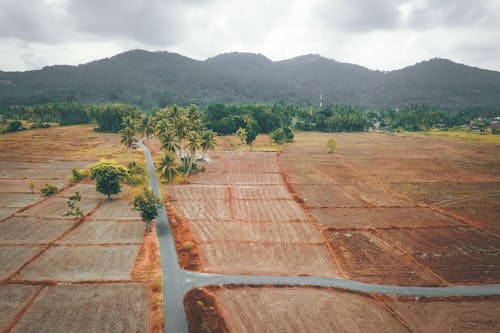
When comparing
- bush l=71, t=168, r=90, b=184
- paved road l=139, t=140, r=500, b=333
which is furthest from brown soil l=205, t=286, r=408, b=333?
bush l=71, t=168, r=90, b=184

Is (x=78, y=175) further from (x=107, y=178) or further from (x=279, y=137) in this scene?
(x=279, y=137)

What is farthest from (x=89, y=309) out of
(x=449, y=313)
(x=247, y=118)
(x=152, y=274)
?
(x=247, y=118)

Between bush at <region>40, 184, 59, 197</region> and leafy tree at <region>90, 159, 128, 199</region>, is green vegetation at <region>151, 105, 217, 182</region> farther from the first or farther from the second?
bush at <region>40, 184, 59, 197</region>

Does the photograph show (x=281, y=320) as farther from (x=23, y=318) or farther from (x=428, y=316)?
(x=23, y=318)

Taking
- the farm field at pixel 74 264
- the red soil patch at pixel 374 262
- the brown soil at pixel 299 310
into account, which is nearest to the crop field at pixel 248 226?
the red soil patch at pixel 374 262

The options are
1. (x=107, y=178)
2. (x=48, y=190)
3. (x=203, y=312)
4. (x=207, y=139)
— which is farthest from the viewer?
(x=207, y=139)

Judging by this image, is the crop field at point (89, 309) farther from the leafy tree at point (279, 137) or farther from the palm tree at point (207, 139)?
the leafy tree at point (279, 137)

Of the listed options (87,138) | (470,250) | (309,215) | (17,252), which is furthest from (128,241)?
(87,138)
